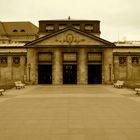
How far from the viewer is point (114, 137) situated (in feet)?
36.6

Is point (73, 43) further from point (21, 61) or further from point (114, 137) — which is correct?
point (114, 137)

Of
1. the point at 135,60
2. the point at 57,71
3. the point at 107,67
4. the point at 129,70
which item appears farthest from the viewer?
the point at 135,60

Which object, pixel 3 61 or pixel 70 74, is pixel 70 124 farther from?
pixel 3 61

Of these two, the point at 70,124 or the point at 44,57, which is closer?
the point at 70,124

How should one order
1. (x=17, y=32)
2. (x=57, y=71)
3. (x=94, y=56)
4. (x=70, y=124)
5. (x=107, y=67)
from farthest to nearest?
(x=17, y=32) → (x=94, y=56) → (x=107, y=67) → (x=57, y=71) → (x=70, y=124)

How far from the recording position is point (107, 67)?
52.9m

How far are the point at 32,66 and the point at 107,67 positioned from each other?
41.9 feet

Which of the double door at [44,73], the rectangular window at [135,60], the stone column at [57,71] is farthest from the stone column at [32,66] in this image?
the rectangular window at [135,60]

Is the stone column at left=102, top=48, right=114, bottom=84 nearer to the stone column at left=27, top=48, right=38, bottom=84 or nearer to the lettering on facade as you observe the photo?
the lettering on facade

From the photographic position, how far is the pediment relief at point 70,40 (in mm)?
53094

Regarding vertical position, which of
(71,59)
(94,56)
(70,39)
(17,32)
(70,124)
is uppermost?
(17,32)

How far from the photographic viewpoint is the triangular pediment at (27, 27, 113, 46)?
174 feet

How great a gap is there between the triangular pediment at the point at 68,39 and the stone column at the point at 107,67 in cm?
170

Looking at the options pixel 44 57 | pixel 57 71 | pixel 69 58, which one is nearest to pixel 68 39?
pixel 69 58
